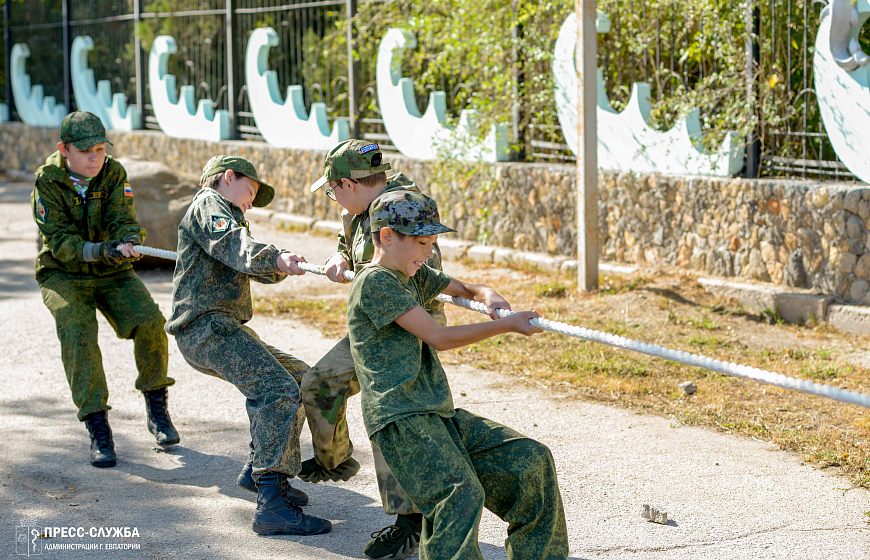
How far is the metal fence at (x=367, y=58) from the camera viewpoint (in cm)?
727

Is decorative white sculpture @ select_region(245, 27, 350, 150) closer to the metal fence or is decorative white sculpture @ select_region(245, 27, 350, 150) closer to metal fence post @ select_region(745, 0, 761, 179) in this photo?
the metal fence

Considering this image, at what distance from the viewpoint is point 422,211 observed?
9.43 feet

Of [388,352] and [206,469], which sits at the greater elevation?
[388,352]

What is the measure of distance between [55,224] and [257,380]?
1566mm

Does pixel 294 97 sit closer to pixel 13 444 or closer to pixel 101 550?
pixel 13 444

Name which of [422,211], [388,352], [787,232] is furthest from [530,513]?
[787,232]

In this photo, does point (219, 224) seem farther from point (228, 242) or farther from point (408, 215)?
point (408, 215)

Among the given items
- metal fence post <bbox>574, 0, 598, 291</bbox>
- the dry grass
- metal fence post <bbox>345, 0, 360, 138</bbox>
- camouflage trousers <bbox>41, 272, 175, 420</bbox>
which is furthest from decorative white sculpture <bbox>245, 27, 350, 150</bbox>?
camouflage trousers <bbox>41, 272, 175, 420</bbox>

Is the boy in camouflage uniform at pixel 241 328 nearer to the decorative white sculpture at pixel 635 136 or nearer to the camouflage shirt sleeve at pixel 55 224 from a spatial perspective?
the camouflage shirt sleeve at pixel 55 224

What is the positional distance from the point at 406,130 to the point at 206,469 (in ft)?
21.6

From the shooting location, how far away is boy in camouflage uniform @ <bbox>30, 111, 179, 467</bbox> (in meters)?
4.46

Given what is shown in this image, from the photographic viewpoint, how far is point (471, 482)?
2803mm

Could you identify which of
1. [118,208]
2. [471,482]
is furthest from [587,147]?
[471,482]

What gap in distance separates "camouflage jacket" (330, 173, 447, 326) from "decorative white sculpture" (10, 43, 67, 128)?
1605 cm
